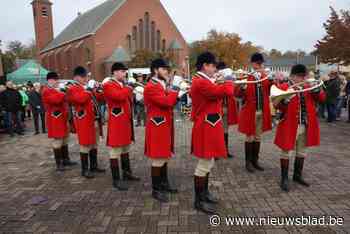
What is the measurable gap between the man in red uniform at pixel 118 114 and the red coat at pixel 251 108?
203 cm

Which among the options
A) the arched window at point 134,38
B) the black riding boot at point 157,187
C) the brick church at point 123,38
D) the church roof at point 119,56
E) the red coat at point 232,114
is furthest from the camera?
the arched window at point 134,38

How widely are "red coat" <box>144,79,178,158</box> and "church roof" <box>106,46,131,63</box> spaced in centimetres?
3282

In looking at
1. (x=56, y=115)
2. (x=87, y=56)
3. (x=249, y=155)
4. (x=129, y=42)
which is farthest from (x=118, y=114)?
(x=87, y=56)

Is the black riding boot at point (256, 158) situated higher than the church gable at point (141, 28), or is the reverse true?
the church gable at point (141, 28)

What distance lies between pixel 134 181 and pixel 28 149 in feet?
15.5

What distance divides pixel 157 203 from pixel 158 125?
114 cm

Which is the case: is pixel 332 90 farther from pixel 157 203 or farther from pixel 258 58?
pixel 157 203

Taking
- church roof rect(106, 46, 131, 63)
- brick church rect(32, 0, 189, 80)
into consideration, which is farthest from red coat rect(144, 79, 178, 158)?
brick church rect(32, 0, 189, 80)

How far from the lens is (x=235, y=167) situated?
6.01 metres

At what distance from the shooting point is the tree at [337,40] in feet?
37.6

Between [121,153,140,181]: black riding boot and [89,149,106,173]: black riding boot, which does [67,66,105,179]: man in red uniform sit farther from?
[121,153,140,181]: black riding boot

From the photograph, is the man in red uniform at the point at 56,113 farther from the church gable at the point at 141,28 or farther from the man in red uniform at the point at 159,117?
the church gable at the point at 141,28

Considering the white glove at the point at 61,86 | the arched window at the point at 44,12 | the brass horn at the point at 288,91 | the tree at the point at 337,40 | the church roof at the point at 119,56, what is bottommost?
the brass horn at the point at 288,91

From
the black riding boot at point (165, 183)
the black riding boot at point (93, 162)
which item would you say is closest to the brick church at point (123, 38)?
the black riding boot at point (93, 162)
